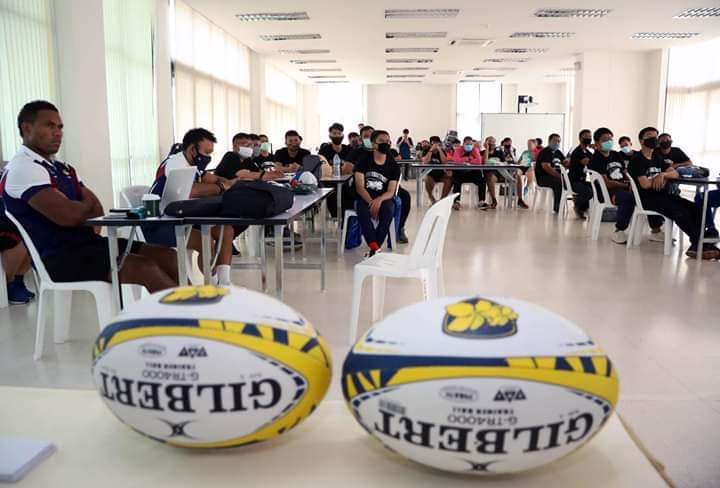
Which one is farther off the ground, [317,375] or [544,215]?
[317,375]

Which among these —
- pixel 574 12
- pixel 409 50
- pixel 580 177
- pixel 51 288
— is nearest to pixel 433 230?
pixel 51 288

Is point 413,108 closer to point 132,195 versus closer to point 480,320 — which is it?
point 132,195

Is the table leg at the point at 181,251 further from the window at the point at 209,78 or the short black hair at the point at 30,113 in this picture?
the window at the point at 209,78

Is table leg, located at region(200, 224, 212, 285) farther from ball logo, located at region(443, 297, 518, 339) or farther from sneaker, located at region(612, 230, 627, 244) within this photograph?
sneaker, located at region(612, 230, 627, 244)

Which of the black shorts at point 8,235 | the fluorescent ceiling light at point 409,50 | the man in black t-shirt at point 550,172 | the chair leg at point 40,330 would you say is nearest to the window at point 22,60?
the black shorts at point 8,235

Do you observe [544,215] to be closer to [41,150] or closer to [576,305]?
[576,305]

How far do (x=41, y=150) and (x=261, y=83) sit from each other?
42.7ft

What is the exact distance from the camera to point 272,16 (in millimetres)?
10977

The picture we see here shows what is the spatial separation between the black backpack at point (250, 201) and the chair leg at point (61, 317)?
991mm

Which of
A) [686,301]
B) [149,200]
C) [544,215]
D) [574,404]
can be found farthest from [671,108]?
[574,404]

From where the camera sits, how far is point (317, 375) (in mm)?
795

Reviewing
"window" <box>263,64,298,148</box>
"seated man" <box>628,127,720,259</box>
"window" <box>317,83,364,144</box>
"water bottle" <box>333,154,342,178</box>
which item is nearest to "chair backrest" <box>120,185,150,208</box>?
"water bottle" <box>333,154,342,178</box>

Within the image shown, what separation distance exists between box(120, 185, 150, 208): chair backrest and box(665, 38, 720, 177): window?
12521 millimetres

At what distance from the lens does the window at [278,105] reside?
16828 mm
